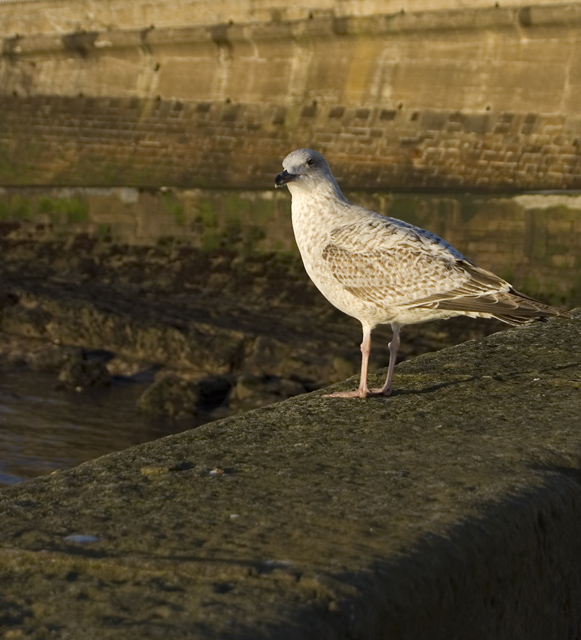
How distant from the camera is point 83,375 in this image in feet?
42.1

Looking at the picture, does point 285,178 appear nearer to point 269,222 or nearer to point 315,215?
point 315,215

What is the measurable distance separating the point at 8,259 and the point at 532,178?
8.05 meters

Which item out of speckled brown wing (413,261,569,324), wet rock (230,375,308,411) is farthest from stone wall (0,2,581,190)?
speckled brown wing (413,261,569,324)

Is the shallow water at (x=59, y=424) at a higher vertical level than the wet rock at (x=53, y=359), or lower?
lower

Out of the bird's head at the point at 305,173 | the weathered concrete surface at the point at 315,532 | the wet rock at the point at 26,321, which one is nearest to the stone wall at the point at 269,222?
the wet rock at the point at 26,321

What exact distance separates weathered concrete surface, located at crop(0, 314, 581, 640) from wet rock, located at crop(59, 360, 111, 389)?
9491 millimetres

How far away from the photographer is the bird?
412 cm

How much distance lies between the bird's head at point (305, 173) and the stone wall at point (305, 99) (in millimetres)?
10840

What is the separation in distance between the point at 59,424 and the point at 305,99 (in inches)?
318

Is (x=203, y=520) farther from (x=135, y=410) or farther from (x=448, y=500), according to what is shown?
(x=135, y=410)

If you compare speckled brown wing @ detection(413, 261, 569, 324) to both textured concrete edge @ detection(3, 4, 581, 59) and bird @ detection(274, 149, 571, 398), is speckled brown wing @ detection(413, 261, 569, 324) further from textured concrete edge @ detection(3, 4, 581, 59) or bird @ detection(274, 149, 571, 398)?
textured concrete edge @ detection(3, 4, 581, 59)

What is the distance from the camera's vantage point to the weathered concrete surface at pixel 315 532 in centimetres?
210

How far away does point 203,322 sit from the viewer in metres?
14.2

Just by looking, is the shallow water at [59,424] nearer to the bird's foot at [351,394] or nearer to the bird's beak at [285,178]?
the bird's beak at [285,178]
